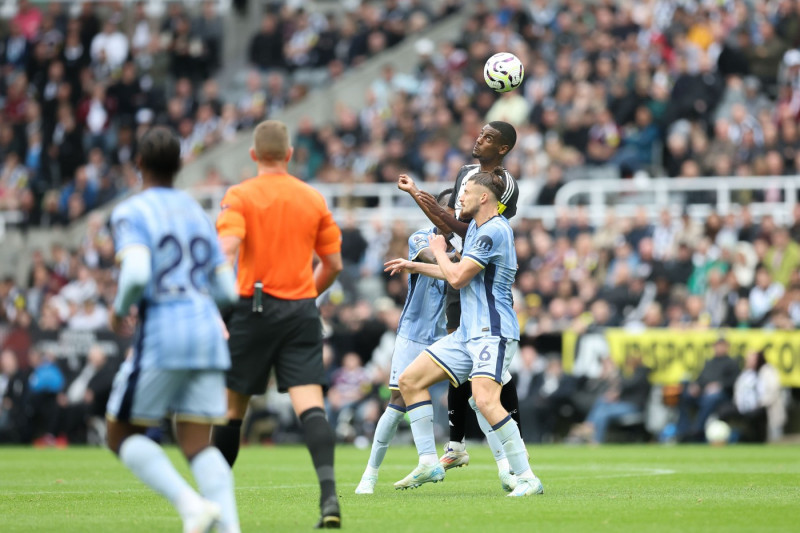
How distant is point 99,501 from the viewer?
10.4m

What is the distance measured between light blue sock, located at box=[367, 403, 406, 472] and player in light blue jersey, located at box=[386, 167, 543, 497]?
0.40 metres

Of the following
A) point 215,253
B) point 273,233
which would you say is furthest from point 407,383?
point 215,253

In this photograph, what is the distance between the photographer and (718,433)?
20.5m

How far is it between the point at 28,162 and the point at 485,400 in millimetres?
23391

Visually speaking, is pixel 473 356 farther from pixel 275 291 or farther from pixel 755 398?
pixel 755 398

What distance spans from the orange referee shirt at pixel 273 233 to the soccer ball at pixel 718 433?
44.2 feet

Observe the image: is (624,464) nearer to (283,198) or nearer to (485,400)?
(485,400)

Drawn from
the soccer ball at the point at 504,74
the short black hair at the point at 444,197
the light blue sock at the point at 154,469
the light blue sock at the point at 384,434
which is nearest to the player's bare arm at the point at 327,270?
the light blue sock at the point at 154,469

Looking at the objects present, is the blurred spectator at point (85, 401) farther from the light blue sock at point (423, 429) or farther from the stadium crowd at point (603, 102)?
the light blue sock at point (423, 429)

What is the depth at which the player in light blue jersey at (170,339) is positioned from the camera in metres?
6.84

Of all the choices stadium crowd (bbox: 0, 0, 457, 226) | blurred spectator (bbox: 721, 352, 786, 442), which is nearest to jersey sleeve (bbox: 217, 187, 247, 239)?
blurred spectator (bbox: 721, 352, 786, 442)

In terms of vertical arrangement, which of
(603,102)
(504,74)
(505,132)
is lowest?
(505,132)

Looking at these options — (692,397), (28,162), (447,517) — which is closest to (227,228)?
(447,517)

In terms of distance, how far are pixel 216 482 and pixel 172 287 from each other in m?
1.01
